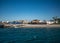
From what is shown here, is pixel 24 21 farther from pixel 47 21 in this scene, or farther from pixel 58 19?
pixel 58 19

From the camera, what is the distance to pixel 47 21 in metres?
43.0

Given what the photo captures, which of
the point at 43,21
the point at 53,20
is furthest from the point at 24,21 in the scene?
the point at 53,20

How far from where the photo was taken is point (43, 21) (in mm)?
44594

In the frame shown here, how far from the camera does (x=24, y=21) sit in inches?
1874

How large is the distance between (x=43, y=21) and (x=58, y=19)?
493cm

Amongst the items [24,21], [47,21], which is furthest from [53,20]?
[24,21]

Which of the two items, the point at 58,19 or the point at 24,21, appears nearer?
the point at 58,19

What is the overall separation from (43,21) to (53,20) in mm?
3071

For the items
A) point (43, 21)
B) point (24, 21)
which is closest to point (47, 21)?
point (43, 21)

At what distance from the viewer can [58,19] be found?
41.9 metres

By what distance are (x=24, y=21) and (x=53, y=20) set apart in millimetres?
9608

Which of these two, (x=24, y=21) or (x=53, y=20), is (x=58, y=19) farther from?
(x=24, y=21)

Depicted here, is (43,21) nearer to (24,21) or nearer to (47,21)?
(47,21)

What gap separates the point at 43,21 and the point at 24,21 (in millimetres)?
6692
